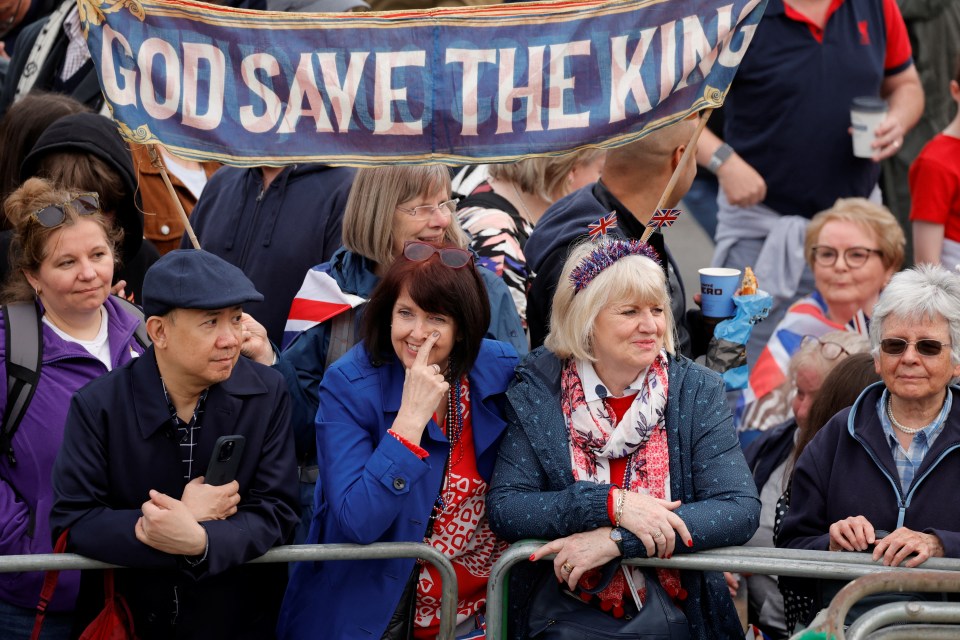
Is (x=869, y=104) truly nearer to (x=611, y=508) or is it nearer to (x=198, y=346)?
(x=611, y=508)

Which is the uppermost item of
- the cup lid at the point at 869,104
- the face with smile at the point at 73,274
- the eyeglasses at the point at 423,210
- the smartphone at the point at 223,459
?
the cup lid at the point at 869,104

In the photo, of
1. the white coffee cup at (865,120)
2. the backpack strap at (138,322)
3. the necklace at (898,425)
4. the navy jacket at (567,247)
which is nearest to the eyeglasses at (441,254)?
the navy jacket at (567,247)

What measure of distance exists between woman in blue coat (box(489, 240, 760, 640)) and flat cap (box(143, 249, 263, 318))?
3.07 ft

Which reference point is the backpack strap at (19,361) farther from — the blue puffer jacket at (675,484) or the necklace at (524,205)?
the necklace at (524,205)

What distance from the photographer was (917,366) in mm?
4145

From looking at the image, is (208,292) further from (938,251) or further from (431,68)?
(938,251)

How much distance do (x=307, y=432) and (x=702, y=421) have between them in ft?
4.63

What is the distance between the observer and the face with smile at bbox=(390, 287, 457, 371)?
429 centimetres

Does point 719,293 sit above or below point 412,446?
above

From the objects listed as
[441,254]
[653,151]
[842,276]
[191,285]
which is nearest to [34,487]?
[191,285]

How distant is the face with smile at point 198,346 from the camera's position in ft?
13.5

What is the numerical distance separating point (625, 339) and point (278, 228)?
1867 millimetres

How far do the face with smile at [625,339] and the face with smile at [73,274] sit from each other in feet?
5.48

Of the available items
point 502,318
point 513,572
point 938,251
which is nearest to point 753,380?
point 938,251
